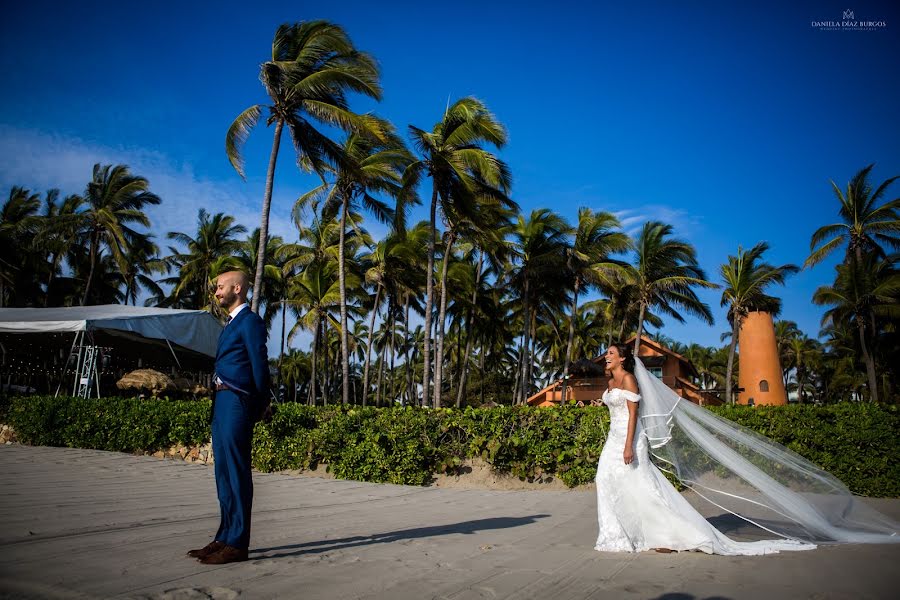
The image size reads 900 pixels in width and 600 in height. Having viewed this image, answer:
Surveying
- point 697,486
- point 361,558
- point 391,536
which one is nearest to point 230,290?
point 361,558

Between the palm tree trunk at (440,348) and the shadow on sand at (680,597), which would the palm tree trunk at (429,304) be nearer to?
the palm tree trunk at (440,348)

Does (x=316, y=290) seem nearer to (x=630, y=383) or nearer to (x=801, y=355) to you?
(x=630, y=383)

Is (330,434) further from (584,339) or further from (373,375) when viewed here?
(373,375)

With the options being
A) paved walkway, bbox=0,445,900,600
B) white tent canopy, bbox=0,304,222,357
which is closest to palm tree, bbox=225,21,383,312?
white tent canopy, bbox=0,304,222,357

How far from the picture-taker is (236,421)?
4031 millimetres

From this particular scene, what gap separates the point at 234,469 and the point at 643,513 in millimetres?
3389

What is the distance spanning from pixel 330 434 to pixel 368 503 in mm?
2830

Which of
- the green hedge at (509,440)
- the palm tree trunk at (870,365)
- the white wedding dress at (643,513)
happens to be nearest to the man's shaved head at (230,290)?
the white wedding dress at (643,513)

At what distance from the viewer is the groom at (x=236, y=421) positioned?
12.9 ft

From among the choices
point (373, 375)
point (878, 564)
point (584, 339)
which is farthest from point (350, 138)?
point (373, 375)

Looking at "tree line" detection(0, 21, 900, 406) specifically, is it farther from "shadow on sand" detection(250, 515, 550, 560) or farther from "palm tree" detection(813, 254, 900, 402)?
"shadow on sand" detection(250, 515, 550, 560)

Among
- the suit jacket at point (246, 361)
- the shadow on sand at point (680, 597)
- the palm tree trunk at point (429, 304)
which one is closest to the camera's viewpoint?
the shadow on sand at point (680, 597)

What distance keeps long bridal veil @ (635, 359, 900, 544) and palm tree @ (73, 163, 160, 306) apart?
3054 cm

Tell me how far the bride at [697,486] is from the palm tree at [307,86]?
40.3 ft
